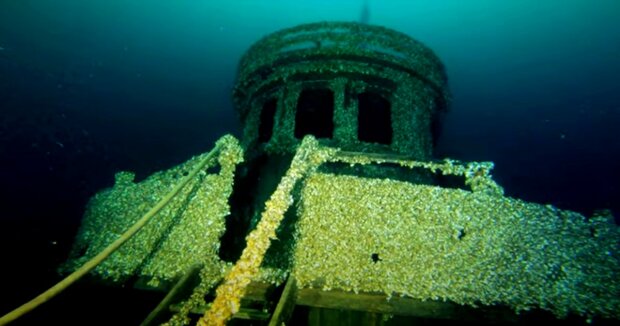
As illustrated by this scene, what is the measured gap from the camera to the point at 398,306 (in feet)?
11.5

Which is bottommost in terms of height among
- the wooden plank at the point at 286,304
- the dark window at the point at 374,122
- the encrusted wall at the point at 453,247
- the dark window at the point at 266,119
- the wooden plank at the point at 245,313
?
the wooden plank at the point at 245,313

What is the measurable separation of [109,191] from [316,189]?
13.5 ft

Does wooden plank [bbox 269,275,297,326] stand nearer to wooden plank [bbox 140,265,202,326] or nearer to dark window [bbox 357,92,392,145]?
wooden plank [bbox 140,265,202,326]

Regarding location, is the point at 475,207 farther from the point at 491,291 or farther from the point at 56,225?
the point at 56,225

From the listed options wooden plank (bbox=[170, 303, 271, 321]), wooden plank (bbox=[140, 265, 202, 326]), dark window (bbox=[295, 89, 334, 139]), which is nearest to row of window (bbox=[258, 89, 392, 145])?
dark window (bbox=[295, 89, 334, 139])

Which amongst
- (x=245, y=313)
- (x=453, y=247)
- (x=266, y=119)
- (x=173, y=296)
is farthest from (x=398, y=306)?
(x=266, y=119)

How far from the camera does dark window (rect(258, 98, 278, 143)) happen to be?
8.87m

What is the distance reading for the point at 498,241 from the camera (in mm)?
3783

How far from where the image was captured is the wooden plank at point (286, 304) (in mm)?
2882

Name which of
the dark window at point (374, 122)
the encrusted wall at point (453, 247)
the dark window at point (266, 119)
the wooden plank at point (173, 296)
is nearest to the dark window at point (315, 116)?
the dark window at point (374, 122)

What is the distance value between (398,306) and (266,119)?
22.8 ft

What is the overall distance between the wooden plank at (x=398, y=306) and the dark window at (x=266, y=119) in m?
6.05

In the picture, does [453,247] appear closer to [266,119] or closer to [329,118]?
[266,119]

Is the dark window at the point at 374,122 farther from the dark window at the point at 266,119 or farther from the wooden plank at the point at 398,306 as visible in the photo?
the wooden plank at the point at 398,306
